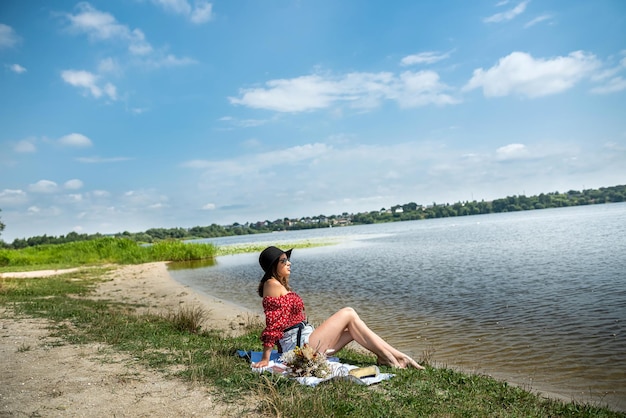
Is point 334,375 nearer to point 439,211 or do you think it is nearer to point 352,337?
point 352,337

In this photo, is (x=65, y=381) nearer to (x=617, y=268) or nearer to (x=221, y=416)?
(x=221, y=416)

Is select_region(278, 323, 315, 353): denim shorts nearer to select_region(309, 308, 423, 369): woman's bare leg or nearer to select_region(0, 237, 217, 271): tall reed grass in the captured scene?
select_region(309, 308, 423, 369): woman's bare leg

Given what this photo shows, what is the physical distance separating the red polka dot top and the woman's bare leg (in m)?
0.38

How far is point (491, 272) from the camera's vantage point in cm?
1883

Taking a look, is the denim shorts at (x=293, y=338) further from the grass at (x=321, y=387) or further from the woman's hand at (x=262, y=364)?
the grass at (x=321, y=387)

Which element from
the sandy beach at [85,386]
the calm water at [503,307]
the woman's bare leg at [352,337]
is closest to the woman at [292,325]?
the woman's bare leg at [352,337]

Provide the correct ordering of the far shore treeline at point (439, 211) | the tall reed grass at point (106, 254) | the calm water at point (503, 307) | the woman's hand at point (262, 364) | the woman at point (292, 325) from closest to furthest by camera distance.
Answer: the woman's hand at point (262, 364) < the woman at point (292, 325) < the calm water at point (503, 307) < the tall reed grass at point (106, 254) < the far shore treeline at point (439, 211)

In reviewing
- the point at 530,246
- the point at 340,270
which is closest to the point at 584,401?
the point at 340,270

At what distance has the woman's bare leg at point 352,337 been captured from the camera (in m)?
6.19

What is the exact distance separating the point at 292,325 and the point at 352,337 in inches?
34.0

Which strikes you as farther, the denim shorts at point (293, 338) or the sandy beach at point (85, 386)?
the denim shorts at point (293, 338)

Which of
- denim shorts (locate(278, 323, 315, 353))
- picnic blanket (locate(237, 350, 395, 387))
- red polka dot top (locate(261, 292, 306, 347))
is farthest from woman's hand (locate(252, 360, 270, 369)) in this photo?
denim shorts (locate(278, 323, 315, 353))

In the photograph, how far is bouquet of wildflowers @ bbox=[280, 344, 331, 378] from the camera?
18.0 ft

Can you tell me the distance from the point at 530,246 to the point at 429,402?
26.3m
